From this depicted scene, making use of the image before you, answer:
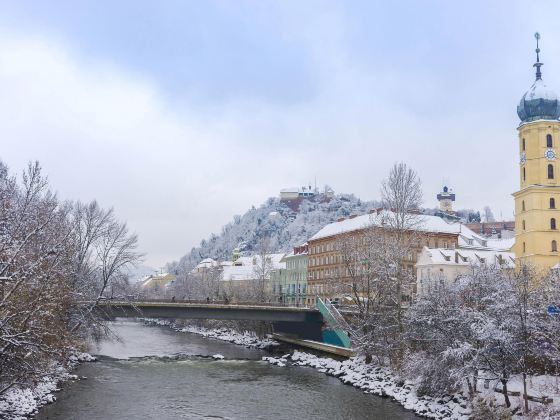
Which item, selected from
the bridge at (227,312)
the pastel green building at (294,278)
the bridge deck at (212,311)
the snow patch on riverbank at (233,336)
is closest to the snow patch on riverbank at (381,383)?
the bridge at (227,312)

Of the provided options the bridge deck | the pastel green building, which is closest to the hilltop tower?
the pastel green building

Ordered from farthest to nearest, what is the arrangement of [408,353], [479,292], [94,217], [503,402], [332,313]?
[332,313] → [94,217] → [408,353] → [479,292] → [503,402]

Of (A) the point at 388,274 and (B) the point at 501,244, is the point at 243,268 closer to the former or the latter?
(B) the point at 501,244

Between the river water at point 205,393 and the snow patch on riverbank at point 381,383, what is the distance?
0.76m

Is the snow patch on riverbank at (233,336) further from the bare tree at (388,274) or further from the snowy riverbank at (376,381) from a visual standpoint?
the bare tree at (388,274)

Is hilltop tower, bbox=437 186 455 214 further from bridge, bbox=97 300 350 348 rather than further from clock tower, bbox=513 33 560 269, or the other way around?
bridge, bbox=97 300 350 348

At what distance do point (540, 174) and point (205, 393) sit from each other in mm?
47800

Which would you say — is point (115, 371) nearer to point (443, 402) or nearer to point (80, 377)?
point (80, 377)

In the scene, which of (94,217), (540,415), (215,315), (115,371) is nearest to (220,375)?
(115,371)

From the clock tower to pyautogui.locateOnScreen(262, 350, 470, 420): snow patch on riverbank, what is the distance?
2954 cm

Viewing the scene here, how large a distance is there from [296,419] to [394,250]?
15.8 meters

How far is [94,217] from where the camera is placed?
167 ft

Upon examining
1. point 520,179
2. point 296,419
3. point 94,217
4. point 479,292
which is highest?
point 520,179

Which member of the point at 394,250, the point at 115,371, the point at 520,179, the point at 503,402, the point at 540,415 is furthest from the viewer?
the point at 520,179
